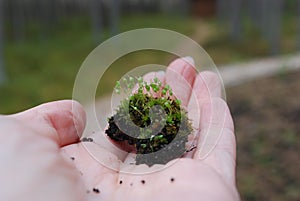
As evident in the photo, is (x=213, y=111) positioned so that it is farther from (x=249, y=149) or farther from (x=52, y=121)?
(x=249, y=149)

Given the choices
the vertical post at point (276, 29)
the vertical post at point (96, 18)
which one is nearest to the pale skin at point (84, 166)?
the vertical post at point (276, 29)

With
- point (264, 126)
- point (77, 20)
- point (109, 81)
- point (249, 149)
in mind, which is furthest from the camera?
point (77, 20)

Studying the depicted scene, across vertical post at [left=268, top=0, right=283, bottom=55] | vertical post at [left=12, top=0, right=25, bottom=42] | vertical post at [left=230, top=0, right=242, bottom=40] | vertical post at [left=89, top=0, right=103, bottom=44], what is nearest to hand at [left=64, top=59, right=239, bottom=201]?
vertical post at [left=268, top=0, right=283, bottom=55]

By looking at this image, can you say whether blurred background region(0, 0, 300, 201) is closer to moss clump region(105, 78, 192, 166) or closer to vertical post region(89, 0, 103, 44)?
vertical post region(89, 0, 103, 44)

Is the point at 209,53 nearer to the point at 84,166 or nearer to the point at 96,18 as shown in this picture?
the point at 96,18

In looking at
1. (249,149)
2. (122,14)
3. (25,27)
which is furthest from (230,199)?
(122,14)

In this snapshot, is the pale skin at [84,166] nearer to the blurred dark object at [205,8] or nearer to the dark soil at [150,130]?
the dark soil at [150,130]

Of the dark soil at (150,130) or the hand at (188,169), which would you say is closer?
the hand at (188,169)
